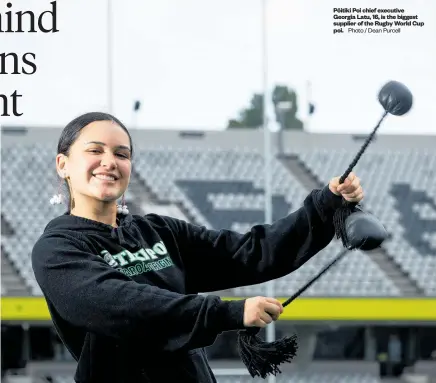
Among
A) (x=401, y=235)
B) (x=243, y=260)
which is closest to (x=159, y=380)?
(x=243, y=260)

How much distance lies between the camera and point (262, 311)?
5.64 ft

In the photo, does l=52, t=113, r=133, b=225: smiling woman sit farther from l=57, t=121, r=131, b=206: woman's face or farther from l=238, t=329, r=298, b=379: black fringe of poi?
l=238, t=329, r=298, b=379: black fringe of poi

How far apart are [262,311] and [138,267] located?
0.32 meters

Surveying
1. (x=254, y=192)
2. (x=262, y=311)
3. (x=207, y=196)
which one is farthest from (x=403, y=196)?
(x=262, y=311)

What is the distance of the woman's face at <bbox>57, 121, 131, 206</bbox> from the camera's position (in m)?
1.94

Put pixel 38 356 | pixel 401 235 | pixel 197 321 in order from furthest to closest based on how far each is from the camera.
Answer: pixel 401 235 < pixel 38 356 < pixel 197 321

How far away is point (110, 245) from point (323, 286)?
10.8 m

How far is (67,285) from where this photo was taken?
72.7 inches

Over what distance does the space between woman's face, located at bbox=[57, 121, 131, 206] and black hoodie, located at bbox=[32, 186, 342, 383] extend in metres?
0.07

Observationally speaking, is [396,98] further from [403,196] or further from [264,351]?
[403,196]

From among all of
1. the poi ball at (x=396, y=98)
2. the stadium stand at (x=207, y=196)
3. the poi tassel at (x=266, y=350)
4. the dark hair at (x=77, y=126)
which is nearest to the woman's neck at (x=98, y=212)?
the dark hair at (x=77, y=126)

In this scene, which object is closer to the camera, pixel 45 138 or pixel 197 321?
pixel 197 321

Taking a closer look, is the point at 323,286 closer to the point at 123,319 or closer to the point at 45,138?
the point at 45,138

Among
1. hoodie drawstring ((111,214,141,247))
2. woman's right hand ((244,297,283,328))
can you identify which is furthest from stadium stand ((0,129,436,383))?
woman's right hand ((244,297,283,328))
